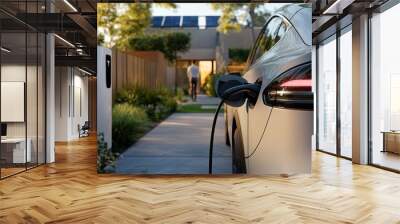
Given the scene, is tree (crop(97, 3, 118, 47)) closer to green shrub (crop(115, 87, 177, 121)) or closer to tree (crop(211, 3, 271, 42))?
green shrub (crop(115, 87, 177, 121))

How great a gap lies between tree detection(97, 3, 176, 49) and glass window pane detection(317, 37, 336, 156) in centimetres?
423

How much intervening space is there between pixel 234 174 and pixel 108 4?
8.76 feet

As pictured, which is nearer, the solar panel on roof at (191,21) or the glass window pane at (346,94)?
the solar panel on roof at (191,21)

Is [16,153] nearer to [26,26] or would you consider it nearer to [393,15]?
[26,26]

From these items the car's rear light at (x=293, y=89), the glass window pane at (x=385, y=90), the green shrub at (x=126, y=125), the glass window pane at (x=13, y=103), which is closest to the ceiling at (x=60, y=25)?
the glass window pane at (x=13, y=103)

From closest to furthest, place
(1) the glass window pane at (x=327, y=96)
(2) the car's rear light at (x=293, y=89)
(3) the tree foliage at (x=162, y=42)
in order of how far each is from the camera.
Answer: (2) the car's rear light at (x=293, y=89) → (3) the tree foliage at (x=162, y=42) → (1) the glass window pane at (x=327, y=96)

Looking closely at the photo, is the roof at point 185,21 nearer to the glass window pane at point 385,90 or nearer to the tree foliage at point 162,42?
the tree foliage at point 162,42

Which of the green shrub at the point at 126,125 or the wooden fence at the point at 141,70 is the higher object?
the wooden fence at the point at 141,70

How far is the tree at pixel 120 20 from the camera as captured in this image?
565 centimetres

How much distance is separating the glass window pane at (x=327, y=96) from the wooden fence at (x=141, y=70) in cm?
400

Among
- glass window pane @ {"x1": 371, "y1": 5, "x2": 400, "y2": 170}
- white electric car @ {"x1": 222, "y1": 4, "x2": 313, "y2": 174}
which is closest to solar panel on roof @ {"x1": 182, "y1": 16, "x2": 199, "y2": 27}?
white electric car @ {"x1": 222, "y1": 4, "x2": 313, "y2": 174}

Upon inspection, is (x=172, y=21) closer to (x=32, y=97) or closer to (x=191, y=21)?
Answer: (x=191, y=21)

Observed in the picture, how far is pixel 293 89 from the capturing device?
547 cm

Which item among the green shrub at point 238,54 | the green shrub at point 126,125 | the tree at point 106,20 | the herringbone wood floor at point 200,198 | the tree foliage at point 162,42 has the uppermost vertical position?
the tree at point 106,20
